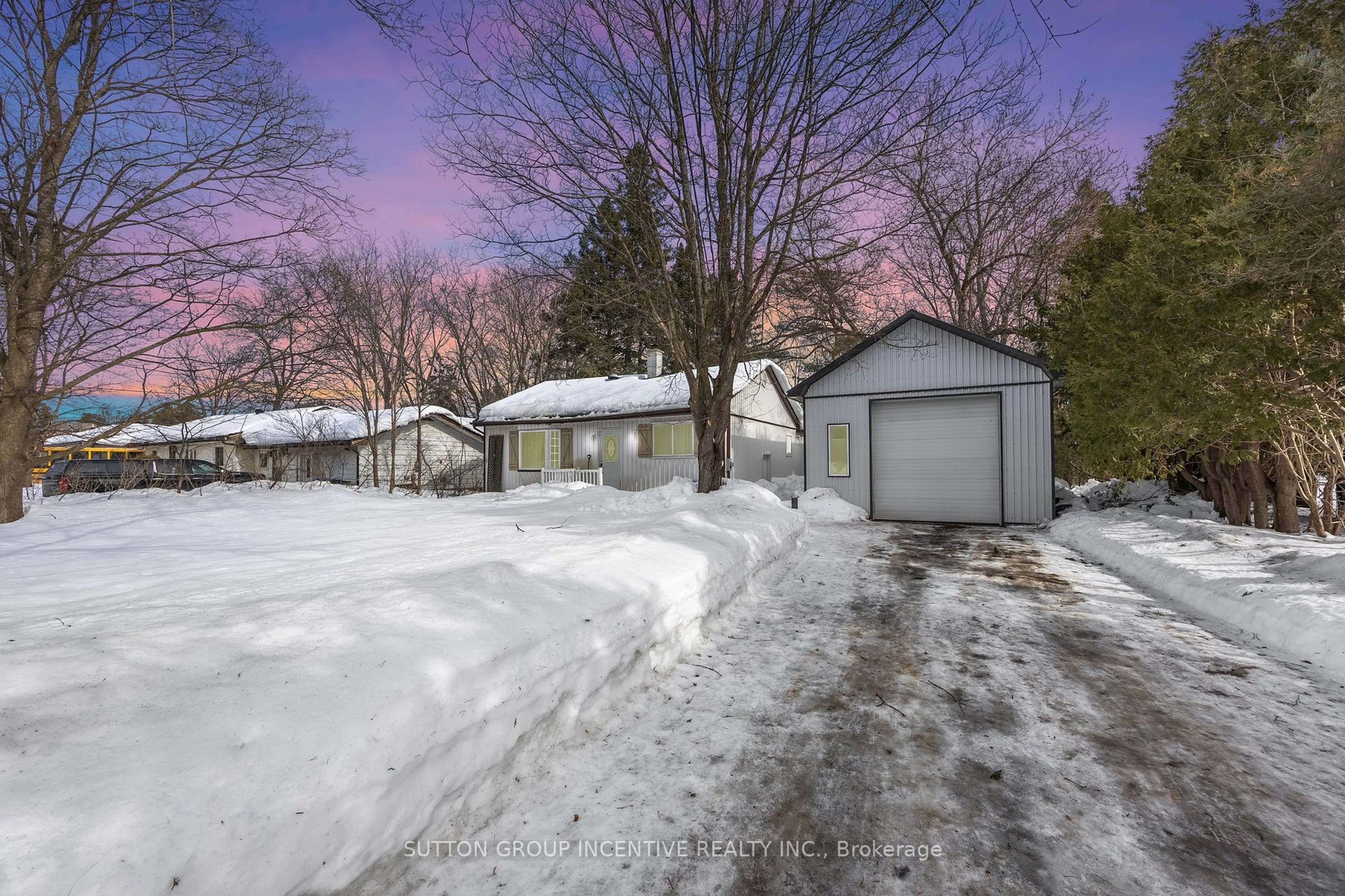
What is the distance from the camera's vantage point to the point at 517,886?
1.91 m

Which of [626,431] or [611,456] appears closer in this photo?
[626,431]

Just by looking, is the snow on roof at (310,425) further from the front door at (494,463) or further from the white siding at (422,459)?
the front door at (494,463)

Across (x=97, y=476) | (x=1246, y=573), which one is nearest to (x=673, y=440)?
(x=1246, y=573)

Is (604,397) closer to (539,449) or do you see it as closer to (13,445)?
(539,449)

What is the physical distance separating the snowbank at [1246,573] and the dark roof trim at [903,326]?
3.79m

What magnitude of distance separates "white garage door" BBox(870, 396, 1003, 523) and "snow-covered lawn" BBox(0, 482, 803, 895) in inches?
358

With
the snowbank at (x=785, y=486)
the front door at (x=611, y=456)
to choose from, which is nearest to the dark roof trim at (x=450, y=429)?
the front door at (x=611, y=456)

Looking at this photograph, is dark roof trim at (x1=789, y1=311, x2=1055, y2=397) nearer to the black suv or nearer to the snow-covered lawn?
the snow-covered lawn

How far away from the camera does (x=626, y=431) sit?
1914 centimetres

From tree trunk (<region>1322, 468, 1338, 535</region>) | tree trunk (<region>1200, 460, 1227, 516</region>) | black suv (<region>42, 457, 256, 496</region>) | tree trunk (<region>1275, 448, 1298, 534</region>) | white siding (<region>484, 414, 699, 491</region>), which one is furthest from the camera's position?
white siding (<region>484, 414, 699, 491</region>)

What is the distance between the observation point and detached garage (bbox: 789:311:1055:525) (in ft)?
38.8

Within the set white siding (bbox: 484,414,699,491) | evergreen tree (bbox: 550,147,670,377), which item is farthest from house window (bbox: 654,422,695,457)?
evergreen tree (bbox: 550,147,670,377)

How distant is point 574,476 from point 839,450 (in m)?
9.47

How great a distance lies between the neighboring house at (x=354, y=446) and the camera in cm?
2398
